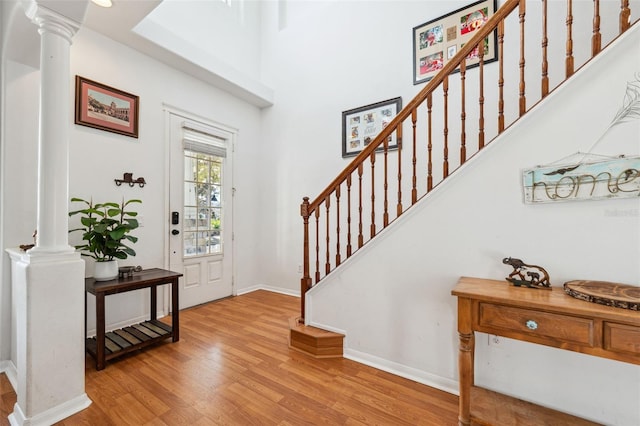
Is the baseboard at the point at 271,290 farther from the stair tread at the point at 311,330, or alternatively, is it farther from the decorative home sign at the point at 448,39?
the decorative home sign at the point at 448,39

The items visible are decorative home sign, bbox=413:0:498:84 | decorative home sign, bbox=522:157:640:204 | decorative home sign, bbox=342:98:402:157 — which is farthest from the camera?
decorative home sign, bbox=342:98:402:157

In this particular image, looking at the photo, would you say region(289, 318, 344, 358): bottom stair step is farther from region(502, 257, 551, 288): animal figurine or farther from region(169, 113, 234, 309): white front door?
region(169, 113, 234, 309): white front door

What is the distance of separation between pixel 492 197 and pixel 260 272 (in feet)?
12.1

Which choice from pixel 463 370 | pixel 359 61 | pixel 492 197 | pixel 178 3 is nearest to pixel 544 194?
pixel 492 197

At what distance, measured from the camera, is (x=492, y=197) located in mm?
1610

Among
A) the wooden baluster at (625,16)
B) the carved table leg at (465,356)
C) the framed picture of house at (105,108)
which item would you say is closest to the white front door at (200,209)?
the framed picture of house at (105,108)

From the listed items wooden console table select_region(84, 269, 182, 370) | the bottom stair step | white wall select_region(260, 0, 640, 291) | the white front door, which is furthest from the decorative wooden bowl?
the white front door

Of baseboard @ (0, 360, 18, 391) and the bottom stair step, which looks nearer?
baseboard @ (0, 360, 18, 391)

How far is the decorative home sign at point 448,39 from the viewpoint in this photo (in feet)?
8.87

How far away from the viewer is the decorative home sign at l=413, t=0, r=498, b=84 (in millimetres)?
2705

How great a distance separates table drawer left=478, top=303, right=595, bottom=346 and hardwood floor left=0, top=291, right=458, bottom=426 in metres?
0.72

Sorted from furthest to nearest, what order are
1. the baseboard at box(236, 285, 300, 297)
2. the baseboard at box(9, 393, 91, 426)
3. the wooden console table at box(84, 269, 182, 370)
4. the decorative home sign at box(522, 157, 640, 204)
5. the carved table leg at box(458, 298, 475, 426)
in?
the baseboard at box(236, 285, 300, 297)
the wooden console table at box(84, 269, 182, 370)
the baseboard at box(9, 393, 91, 426)
the carved table leg at box(458, 298, 475, 426)
the decorative home sign at box(522, 157, 640, 204)

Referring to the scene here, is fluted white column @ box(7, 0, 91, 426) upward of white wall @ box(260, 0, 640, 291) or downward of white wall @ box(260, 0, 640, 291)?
downward

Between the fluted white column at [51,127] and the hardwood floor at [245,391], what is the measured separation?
3.56ft
